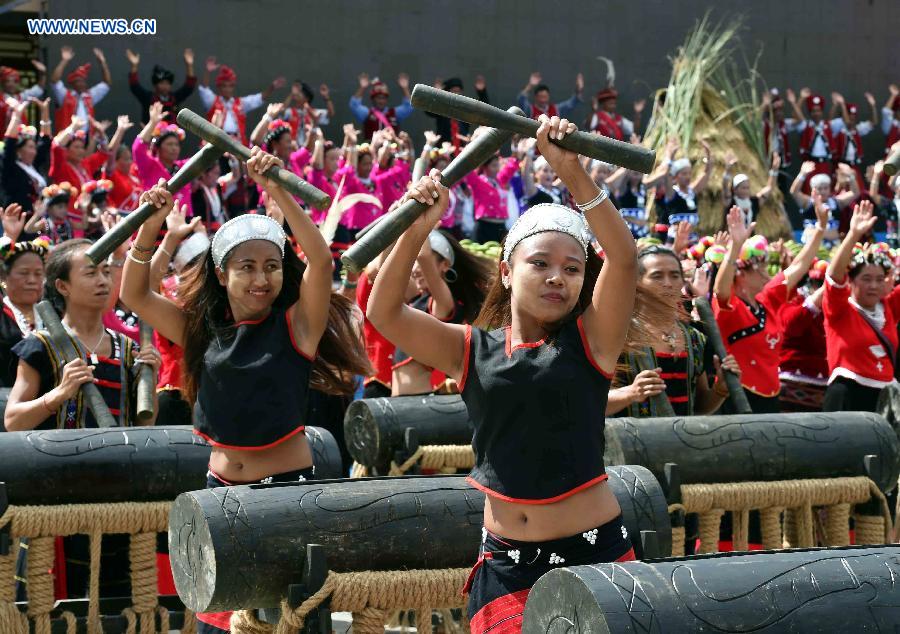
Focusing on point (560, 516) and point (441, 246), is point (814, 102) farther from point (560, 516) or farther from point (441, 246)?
point (560, 516)

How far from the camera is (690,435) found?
5367 mm

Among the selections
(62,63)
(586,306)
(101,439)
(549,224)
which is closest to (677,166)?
(62,63)

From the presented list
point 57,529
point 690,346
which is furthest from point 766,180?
point 57,529

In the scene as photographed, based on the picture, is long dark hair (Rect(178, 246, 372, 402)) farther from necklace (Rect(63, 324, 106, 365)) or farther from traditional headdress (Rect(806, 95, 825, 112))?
traditional headdress (Rect(806, 95, 825, 112))

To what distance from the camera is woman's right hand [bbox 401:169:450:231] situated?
3.26m

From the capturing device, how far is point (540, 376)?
323 cm

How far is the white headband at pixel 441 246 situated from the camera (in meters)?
7.04

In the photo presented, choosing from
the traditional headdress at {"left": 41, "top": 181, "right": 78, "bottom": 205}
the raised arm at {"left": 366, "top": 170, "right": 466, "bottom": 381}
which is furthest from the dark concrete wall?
the raised arm at {"left": 366, "top": 170, "right": 466, "bottom": 381}

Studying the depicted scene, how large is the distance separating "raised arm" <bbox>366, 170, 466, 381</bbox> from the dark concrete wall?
42.0 feet

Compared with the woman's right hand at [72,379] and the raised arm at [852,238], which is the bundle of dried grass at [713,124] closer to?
the raised arm at [852,238]

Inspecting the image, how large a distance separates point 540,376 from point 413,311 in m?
0.38

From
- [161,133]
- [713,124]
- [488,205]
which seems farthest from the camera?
[713,124]

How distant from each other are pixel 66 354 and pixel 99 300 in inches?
12.0

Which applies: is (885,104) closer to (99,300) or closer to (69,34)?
(69,34)
